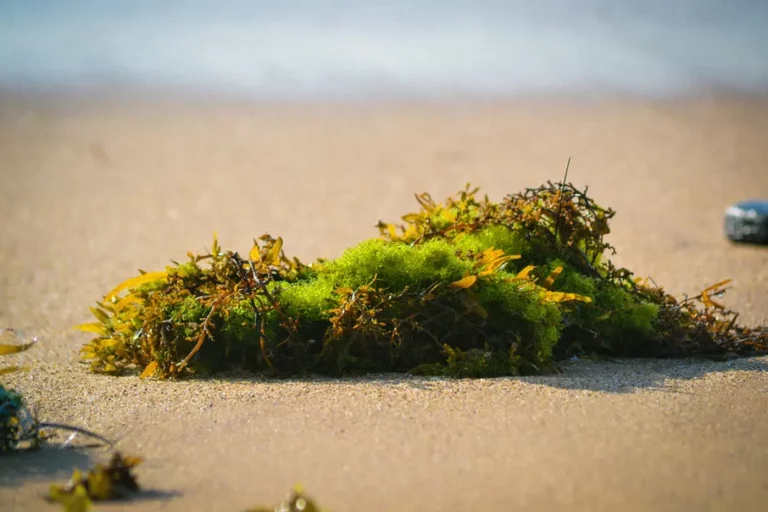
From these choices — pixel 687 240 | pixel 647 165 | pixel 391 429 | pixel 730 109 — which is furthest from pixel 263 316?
pixel 730 109

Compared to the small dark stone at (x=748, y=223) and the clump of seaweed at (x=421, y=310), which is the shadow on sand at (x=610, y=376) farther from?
the small dark stone at (x=748, y=223)

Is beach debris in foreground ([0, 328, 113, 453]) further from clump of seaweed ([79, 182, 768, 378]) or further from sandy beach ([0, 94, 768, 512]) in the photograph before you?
clump of seaweed ([79, 182, 768, 378])

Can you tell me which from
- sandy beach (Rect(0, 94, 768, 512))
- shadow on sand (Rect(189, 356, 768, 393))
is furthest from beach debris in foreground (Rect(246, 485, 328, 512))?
shadow on sand (Rect(189, 356, 768, 393))

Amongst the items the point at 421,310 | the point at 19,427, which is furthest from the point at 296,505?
the point at 421,310

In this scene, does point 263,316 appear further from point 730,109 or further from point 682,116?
point 730,109

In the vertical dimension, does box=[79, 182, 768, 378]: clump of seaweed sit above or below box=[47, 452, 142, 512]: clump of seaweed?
above
